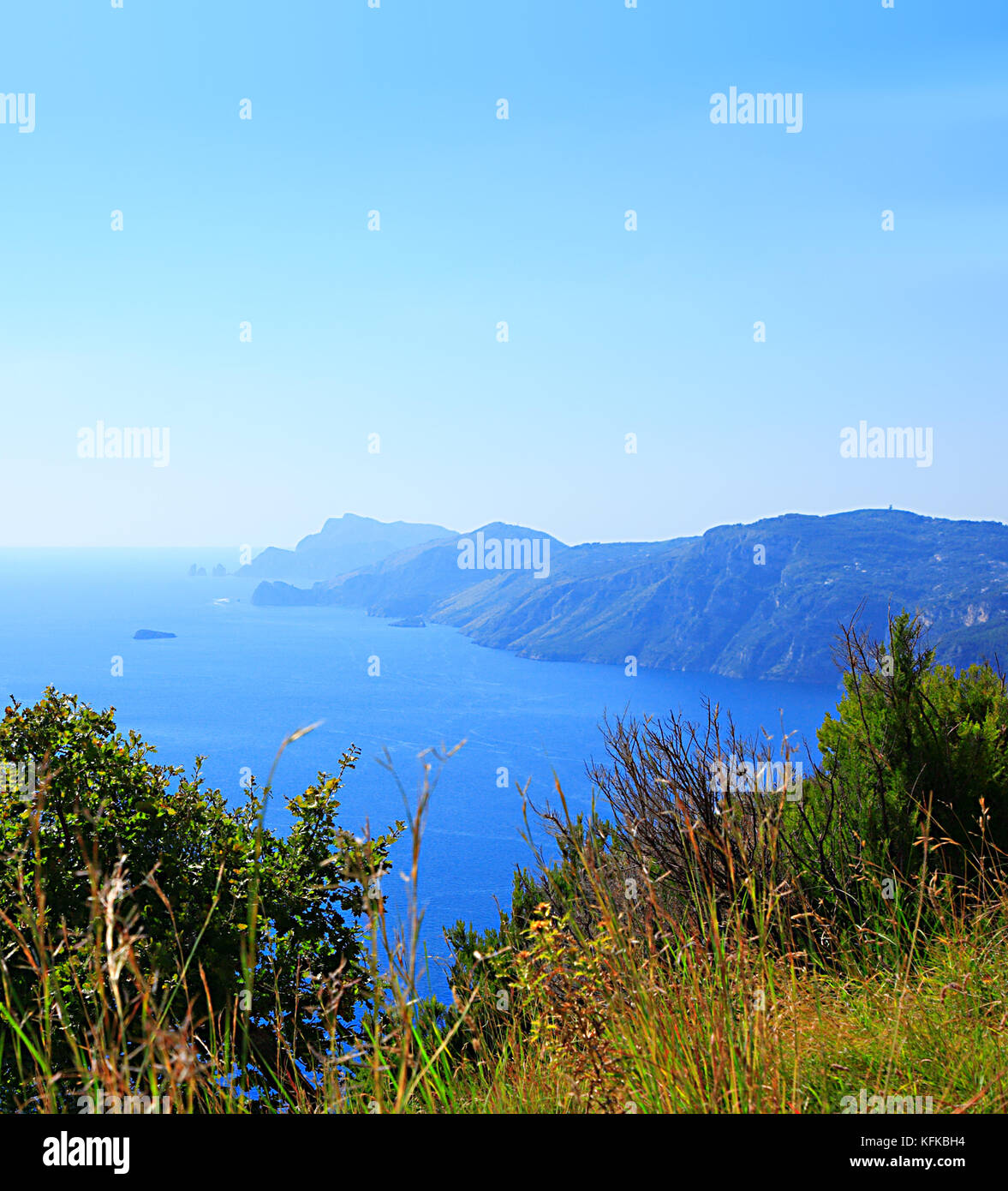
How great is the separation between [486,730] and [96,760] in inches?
3705

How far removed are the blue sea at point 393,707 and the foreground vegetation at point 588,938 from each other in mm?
37733

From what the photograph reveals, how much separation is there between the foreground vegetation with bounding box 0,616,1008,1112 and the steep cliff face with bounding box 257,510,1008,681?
13275cm

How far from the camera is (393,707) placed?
112m

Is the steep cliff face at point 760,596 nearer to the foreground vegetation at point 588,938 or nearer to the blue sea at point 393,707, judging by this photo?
the blue sea at point 393,707

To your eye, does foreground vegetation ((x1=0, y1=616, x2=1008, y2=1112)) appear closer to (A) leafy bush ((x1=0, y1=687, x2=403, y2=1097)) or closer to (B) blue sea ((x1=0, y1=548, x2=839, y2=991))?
(A) leafy bush ((x1=0, y1=687, x2=403, y2=1097))

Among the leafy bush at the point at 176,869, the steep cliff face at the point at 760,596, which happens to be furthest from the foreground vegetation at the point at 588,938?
the steep cliff face at the point at 760,596

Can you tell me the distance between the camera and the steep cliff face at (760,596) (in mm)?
143000

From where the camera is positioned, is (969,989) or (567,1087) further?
(969,989)

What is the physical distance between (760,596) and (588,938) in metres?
170

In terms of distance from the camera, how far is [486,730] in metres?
101

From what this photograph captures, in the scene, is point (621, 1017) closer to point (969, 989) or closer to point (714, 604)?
point (969, 989)

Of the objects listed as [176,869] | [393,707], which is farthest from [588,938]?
[393,707]
